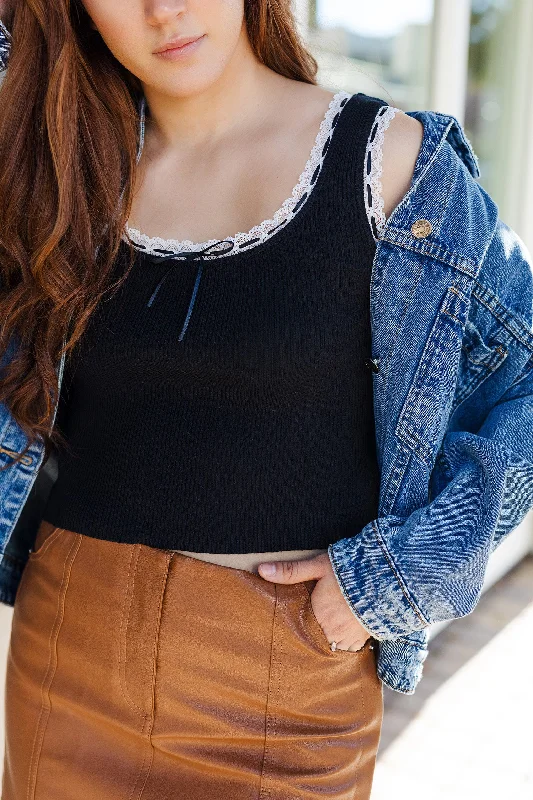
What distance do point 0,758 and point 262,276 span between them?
4.69 ft

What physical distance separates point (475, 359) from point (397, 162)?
30cm

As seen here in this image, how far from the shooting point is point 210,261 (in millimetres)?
1237

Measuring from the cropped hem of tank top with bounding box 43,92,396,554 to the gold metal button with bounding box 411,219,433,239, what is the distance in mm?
49

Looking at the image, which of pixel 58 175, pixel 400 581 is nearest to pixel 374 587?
pixel 400 581

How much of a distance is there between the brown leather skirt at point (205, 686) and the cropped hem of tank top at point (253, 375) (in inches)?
2.3

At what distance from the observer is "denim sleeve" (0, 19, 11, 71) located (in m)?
1.39

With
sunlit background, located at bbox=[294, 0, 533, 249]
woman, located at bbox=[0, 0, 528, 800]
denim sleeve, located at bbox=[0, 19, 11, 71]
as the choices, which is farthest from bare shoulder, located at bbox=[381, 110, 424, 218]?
sunlit background, located at bbox=[294, 0, 533, 249]

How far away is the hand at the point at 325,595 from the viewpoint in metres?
1.21

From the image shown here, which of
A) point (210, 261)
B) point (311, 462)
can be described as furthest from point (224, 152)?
point (311, 462)

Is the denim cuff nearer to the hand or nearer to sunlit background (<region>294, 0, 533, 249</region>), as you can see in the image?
the hand

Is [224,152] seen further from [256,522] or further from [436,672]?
[436,672]

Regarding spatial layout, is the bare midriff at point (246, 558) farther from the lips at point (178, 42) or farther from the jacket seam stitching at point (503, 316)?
the lips at point (178, 42)

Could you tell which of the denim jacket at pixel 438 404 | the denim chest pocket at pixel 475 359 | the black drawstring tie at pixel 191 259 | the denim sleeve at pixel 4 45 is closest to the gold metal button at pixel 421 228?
the denim jacket at pixel 438 404

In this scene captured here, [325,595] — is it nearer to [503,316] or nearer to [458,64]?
[503,316]
